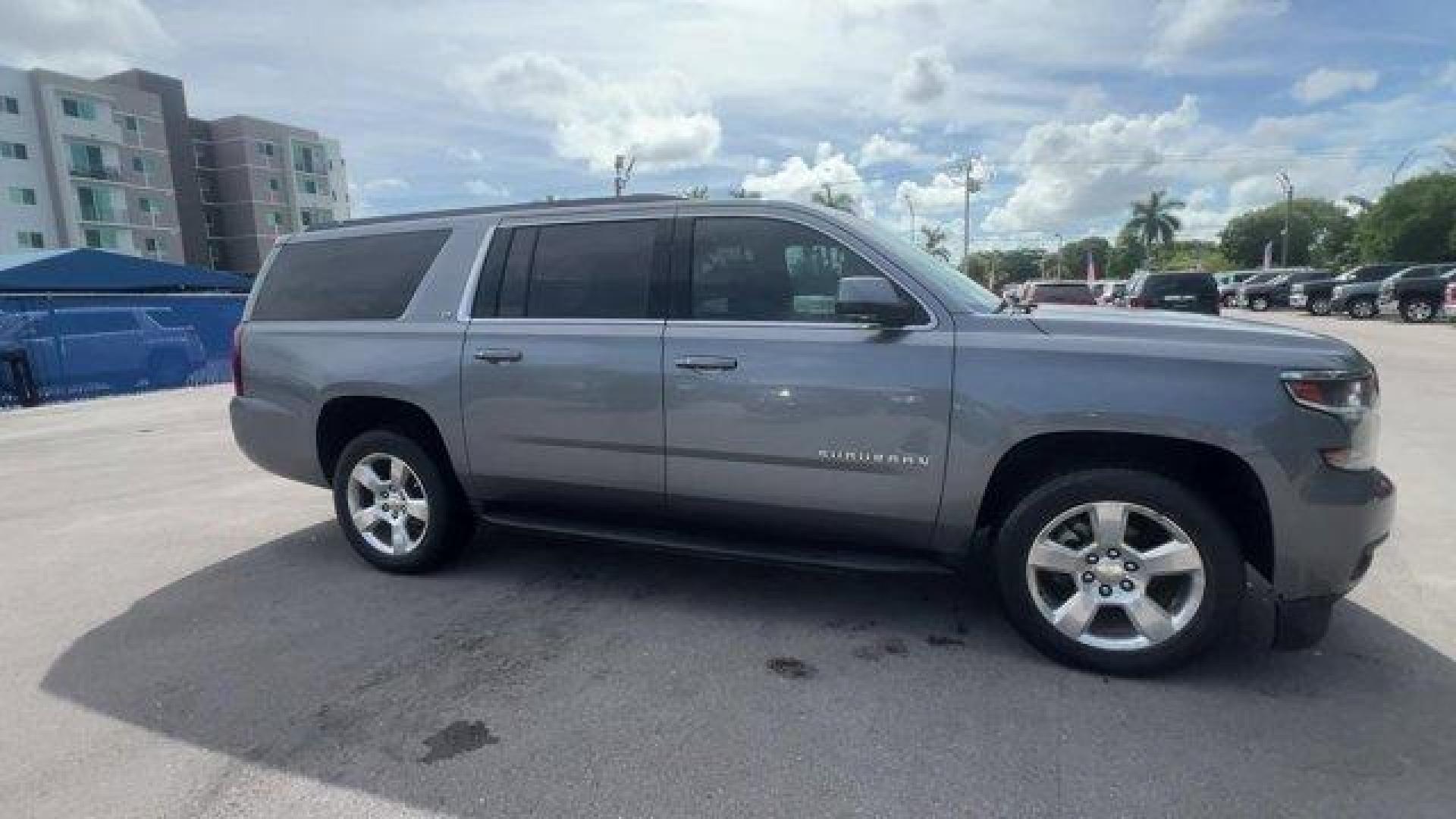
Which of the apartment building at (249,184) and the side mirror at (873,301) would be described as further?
the apartment building at (249,184)

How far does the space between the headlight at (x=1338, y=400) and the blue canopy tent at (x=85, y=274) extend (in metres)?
23.0

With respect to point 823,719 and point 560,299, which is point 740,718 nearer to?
point 823,719

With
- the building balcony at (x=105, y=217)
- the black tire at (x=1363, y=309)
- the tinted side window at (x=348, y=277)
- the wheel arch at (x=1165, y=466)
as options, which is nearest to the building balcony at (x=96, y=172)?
the building balcony at (x=105, y=217)

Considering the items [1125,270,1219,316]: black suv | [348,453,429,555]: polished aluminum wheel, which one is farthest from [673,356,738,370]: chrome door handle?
[1125,270,1219,316]: black suv

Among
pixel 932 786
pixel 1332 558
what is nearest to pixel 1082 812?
pixel 932 786

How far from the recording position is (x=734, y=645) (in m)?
3.63

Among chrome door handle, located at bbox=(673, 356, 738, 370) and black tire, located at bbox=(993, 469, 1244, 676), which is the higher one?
chrome door handle, located at bbox=(673, 356, 738, 370)

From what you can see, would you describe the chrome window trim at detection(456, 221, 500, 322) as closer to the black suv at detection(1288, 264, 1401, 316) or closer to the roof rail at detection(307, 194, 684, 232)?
the roof rail at detection(307, 194, 684, 232)

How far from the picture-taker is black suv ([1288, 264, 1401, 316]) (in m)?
28.9

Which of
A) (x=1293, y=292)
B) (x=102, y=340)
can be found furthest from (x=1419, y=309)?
(x=102, y=340)

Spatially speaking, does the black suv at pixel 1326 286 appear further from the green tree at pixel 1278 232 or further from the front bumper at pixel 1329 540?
the green tree at pixel 1278 232

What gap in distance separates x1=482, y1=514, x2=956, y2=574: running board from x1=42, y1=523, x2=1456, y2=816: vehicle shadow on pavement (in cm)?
36

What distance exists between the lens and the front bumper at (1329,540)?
117 inches

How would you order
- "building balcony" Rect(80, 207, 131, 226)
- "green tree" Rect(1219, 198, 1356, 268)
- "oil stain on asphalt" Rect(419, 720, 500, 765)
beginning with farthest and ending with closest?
"green tree" Rect(1219, 198, 1356, 268) < "building balcony" Rect(80, 207, 131, 226) < "oil stain on asphalt" Rect(419, 720, 500, 765)
